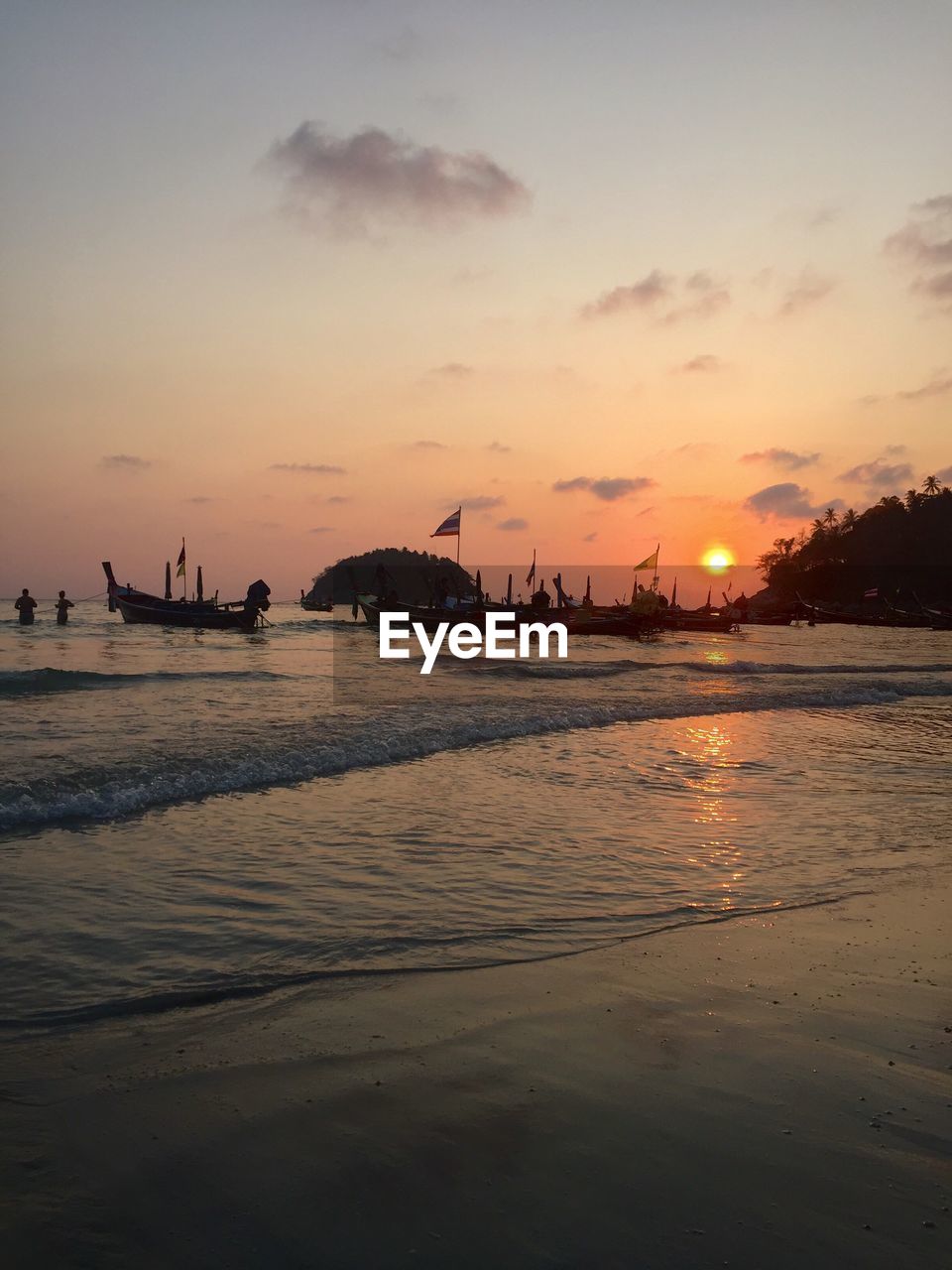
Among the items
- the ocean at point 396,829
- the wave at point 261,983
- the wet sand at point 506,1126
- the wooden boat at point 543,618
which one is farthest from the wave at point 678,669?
the wet sand at point 506,1126

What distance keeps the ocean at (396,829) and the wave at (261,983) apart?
0.02 metres

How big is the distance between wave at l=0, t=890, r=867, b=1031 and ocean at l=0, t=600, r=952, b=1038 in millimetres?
20

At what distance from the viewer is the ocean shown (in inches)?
233

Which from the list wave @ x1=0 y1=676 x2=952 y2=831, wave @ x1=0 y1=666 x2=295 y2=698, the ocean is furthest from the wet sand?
wave @ x1=0 y1=666 x2=295 y2=698

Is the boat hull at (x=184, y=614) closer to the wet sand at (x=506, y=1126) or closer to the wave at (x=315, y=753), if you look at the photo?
the wave at (x=315, y=753)

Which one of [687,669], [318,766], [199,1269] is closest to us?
[199,1269]

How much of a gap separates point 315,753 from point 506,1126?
1052 centimetres

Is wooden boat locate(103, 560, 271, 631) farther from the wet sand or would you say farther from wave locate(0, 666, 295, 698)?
the wet sand

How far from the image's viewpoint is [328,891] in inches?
284

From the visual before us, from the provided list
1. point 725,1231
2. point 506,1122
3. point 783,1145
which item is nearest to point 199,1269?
point 506,1122

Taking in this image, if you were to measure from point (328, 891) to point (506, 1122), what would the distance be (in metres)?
3.69

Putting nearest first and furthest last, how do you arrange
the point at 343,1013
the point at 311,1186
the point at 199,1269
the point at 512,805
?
the point at 199,1269 → the point at 311,1186 → the point at 343,1013 → the point at 512,805

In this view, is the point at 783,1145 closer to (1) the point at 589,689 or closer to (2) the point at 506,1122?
(2) the point at 506,1122

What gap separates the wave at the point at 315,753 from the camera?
10188mm
